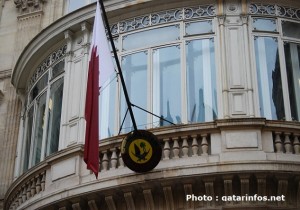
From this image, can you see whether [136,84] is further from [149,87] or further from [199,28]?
[199,28]

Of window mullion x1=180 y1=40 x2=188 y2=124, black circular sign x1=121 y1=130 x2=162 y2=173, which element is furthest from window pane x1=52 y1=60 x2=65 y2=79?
black circular sign x1=121 y1=130 x2=162 y2=173

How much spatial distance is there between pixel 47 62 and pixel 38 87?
0.75m

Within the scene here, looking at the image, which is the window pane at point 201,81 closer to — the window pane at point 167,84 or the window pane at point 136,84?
the window pane at point 167,84

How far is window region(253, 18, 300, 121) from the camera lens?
47.1 feet

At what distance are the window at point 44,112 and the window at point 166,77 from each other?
163cm

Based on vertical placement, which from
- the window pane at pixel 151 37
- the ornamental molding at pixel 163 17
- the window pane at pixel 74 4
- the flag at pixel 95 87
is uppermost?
the window pane at pixel 74 4

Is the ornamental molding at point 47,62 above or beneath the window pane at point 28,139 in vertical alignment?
above

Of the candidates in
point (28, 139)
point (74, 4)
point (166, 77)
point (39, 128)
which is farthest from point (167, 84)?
point (74, 4)

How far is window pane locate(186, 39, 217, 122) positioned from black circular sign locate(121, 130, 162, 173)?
48.5 inches

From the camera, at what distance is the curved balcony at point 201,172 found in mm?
13062

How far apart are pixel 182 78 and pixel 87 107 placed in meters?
2.50

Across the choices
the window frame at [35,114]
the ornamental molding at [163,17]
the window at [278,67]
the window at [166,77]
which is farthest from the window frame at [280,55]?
the window frame at [35,114]

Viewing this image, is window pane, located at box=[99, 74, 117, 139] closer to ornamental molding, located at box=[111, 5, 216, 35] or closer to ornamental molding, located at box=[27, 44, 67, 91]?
ornamental molding, located at box=[111, 5, 216, 35]

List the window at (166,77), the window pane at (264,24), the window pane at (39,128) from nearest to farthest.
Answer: the window at (166,77), the window pane at (264,24), the window pane at (39,128)
